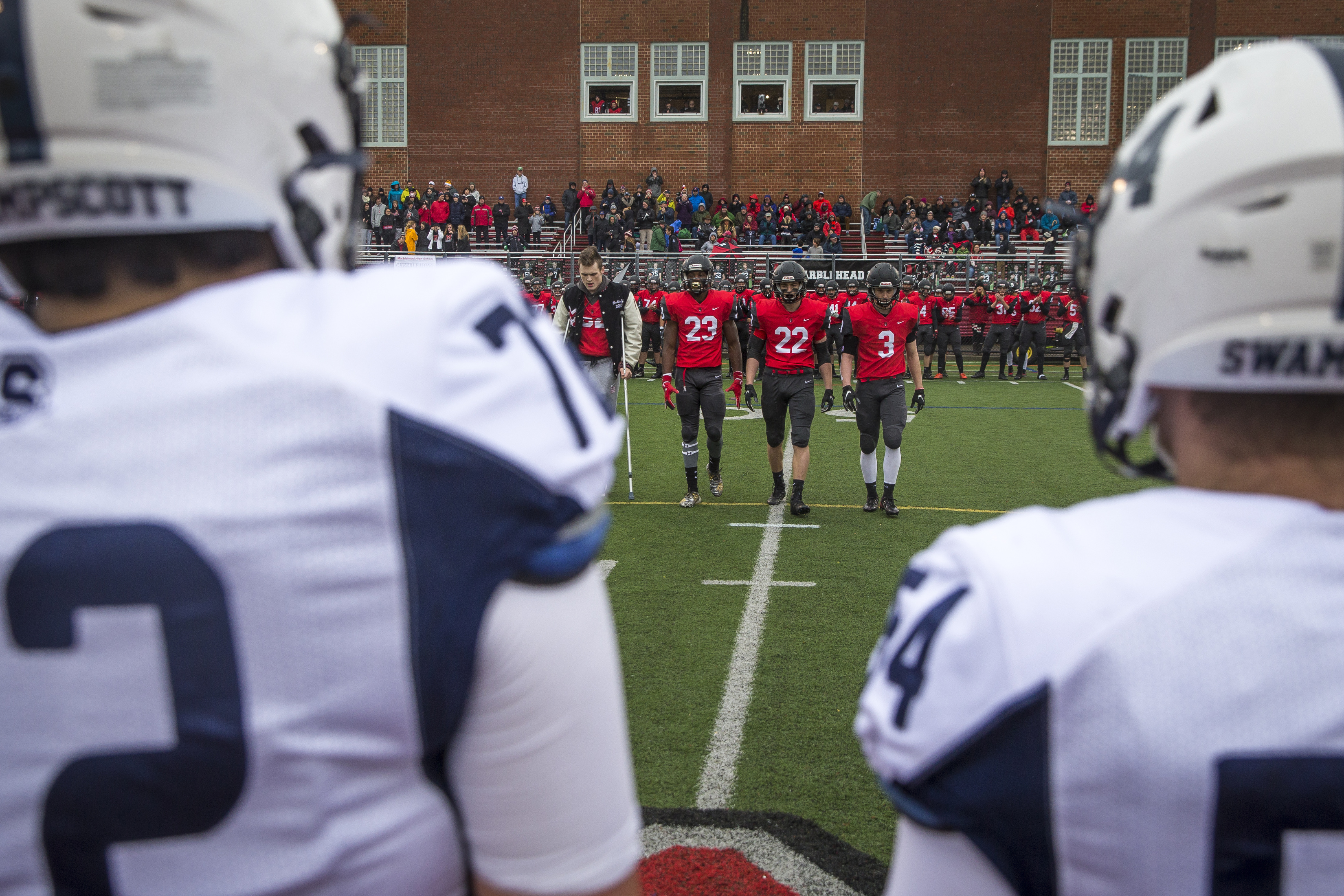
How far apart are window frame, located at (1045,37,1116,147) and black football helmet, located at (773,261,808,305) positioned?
23.5 metres

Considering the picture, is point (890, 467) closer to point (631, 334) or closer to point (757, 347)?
point (757, 347)

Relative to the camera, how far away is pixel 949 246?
90.8ft

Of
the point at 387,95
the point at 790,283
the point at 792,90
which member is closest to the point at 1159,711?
the point at 790,283

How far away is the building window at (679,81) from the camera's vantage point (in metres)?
29.8

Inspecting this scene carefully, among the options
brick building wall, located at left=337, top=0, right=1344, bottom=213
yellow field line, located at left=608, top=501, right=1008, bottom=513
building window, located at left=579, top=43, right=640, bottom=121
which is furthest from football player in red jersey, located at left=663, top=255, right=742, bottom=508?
building window, located at left=579, top=43, right=640, bottom=121

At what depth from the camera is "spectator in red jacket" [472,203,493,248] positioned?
28.7m

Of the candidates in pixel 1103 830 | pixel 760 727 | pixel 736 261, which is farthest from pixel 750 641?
pixel 736 261

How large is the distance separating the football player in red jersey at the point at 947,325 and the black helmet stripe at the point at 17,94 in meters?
20.3

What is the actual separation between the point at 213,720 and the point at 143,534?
170mm

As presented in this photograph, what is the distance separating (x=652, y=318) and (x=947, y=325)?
5.80 metres

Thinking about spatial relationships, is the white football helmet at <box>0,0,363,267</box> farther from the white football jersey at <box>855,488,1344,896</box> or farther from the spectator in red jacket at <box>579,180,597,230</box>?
the spectator in red jacket at <box>579,180,597,230</box>

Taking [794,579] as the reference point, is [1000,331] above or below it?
above

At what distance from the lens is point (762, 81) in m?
30.0

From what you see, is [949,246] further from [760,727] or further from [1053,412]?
[760,727]
